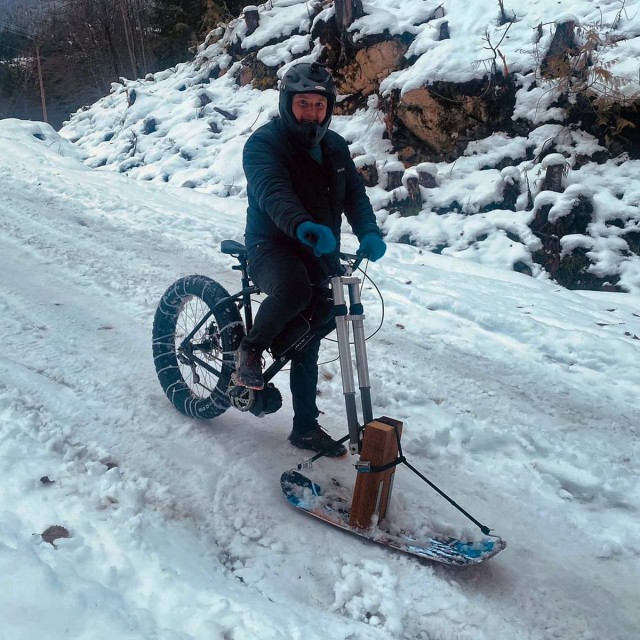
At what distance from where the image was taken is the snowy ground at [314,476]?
226 centimetres

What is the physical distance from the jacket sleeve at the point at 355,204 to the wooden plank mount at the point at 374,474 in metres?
1.17

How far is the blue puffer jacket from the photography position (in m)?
3.07

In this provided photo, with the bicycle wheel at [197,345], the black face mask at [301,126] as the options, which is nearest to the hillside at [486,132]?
the bicycle wheel at [197,345]

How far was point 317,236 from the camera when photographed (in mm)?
2814

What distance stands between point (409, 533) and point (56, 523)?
1.64 metres

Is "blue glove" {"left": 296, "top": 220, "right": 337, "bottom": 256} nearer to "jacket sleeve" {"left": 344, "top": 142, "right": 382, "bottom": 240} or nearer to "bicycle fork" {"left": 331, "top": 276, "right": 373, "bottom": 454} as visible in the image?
"bicycle fork" {"left": 331, "top": 276, "right": 373, "bottom": 454}

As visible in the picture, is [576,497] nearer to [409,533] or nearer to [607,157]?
[409,533]

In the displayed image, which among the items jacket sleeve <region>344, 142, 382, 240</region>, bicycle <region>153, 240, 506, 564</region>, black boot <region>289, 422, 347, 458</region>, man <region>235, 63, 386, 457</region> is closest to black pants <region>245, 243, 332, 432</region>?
man <region>235, 63, 386, 457</region>

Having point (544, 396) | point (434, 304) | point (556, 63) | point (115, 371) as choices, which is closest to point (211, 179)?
point (556, 63)

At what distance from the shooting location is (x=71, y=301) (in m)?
5.39

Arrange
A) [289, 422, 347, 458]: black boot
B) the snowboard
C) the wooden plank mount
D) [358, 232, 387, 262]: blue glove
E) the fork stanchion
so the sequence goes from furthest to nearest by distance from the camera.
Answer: [289, 422, 347, 458]: black boot → [358, 232, 387, 262]: blue glove → the fork stanchion → the wooden plank mount → the snowboard

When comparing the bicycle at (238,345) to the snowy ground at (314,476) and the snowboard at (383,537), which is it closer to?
the snowboard at (383,537)

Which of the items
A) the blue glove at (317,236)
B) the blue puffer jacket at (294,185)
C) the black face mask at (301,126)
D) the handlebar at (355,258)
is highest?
the black face mask at (301,126)

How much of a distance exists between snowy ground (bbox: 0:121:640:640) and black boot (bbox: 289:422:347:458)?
0.27 ft
